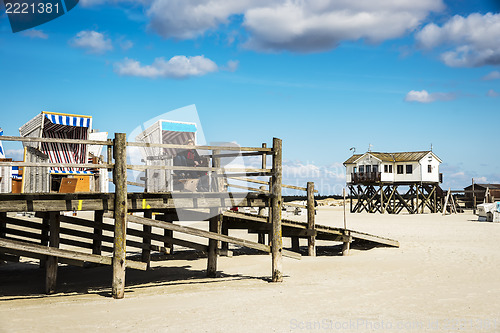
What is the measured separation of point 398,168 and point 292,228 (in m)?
35.3

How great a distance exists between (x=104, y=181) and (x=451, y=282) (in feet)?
42.0

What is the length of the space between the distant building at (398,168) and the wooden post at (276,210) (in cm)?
3776

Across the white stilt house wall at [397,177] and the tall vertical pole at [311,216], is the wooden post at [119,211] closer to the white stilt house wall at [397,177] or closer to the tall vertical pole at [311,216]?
the tall vertical pole at [311,216]

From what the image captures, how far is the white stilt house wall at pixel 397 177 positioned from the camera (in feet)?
157

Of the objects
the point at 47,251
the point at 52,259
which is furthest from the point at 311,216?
the point at 47,251

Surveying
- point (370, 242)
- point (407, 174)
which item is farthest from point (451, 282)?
point (407, 174)

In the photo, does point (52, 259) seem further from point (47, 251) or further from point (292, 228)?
point (292, 228)

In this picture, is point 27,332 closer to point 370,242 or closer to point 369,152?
point 370,242

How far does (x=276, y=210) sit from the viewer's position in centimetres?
1212

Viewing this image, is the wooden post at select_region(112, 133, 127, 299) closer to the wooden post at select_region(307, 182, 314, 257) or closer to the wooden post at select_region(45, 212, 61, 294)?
the wooden post at select_region(45, 212, 61, 294)

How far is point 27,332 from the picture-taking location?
743 cm

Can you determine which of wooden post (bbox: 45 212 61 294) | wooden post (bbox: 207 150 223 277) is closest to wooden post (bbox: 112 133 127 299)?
wooden post (bbox: 45 212 61 294)

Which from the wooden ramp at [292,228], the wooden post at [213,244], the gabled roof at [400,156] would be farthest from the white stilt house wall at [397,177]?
the wooden post at [213,244]

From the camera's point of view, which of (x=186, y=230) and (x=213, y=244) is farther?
(x=213, y=244)
